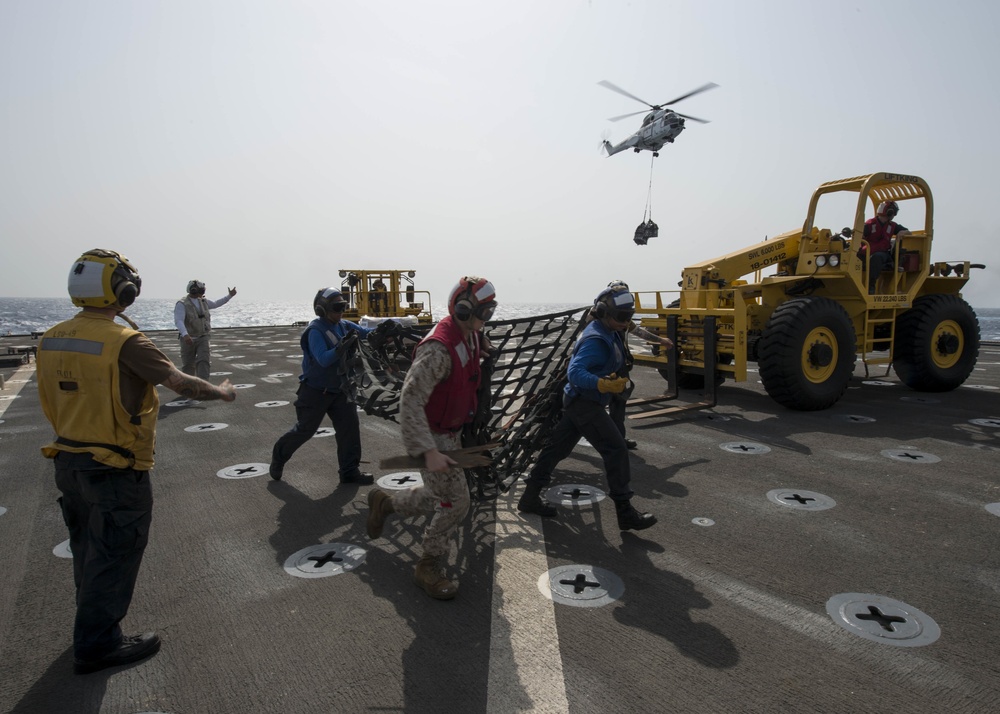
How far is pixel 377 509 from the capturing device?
3633 millimetres

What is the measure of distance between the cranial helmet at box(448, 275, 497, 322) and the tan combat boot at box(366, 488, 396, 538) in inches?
50.3

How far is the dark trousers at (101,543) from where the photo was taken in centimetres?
263

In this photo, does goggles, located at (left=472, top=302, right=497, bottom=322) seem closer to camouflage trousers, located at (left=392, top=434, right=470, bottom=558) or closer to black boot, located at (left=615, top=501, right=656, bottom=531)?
camouflage trousers, located at (left=392, top=434, right=470, bottom=558)

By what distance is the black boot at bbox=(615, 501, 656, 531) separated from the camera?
398cm

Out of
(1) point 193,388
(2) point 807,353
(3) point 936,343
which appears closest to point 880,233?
(3) point 936,343

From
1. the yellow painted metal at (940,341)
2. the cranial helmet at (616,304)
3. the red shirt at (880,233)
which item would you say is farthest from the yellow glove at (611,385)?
the yellow painted metal at (940,341)

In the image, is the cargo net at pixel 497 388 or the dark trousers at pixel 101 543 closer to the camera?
the dark trousers at pixel 101 543

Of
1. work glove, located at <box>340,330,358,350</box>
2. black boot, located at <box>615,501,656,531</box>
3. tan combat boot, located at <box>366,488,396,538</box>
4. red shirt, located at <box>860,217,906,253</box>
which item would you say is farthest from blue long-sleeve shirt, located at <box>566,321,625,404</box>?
red shirt, located at <box>860,217,906,253</box>

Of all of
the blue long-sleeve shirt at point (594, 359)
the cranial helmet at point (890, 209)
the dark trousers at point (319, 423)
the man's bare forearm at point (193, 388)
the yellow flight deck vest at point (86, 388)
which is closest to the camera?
the yellow flight deck vest at point (86, 388)

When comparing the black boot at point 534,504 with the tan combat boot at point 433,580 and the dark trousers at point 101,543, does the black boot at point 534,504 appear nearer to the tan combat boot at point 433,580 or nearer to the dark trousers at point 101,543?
the tan combat boot at point 433,580

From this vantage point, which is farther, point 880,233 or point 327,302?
point 880,233

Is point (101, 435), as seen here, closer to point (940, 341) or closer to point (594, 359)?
point (594, 359)

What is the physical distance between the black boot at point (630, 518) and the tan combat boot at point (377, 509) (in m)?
1.59

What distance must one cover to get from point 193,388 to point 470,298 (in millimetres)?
1480
